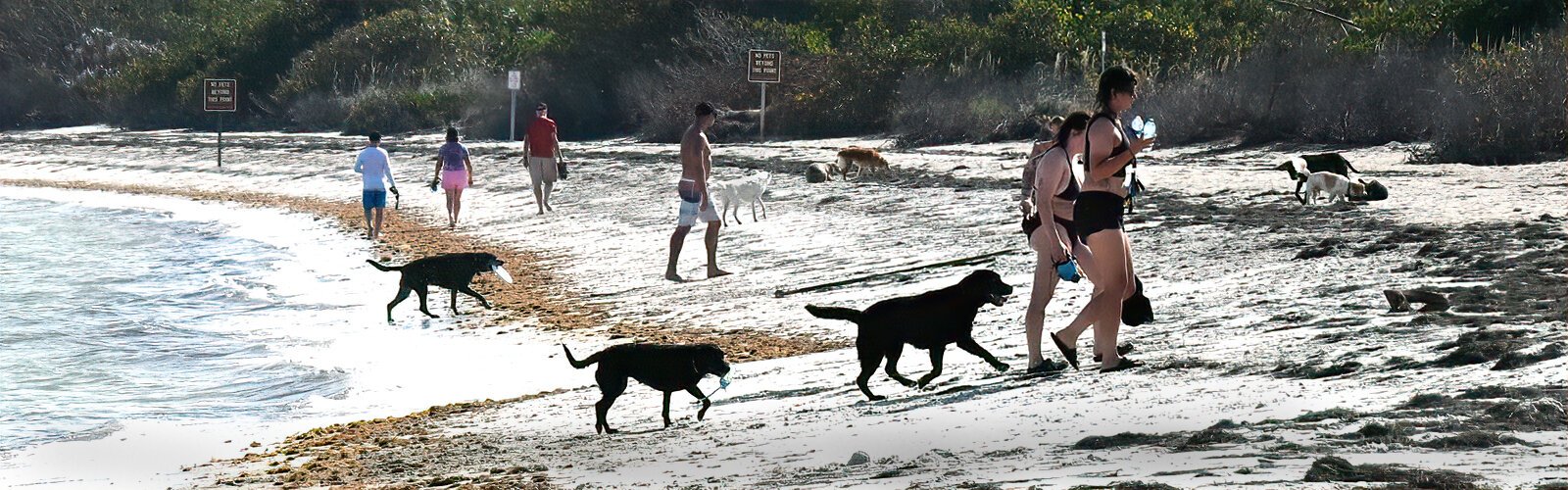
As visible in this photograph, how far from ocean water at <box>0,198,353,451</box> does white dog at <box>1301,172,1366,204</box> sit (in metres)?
8.42

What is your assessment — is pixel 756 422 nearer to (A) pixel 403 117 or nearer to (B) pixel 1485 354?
(B) pixel 1485 354

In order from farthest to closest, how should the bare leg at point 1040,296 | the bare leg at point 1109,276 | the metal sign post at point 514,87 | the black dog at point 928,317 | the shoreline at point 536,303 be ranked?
the metal sign post at point 514,87, the shoreline at point 536,303, the bare leg at point 1040,296, the black dog at point 928,317, the bare leg at point 1109,276

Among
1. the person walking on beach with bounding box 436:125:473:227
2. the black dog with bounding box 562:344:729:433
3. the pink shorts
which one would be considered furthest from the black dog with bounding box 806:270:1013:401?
the pink shorts

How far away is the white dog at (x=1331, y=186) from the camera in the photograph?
597 inches

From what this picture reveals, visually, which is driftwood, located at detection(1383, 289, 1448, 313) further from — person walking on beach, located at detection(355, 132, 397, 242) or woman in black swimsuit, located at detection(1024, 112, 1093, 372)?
person walking on beach, located at detection(355, 132, 397, 242)

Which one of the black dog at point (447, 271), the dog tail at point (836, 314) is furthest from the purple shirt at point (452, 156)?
the dog tail at point (836, 314)

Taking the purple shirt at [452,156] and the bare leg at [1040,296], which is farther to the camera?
the purple shirt at [452,156]

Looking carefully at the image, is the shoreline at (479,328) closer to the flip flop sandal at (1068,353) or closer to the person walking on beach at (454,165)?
the person walking on beach at (454,165)

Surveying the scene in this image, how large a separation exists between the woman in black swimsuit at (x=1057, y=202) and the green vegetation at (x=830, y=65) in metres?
12.3

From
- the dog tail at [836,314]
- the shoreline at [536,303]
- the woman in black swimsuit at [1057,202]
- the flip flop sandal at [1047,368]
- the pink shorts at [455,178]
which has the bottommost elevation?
the shoreline at [536,303]

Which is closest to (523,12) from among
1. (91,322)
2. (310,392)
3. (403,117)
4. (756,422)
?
(403,117)

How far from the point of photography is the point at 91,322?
1627 cm

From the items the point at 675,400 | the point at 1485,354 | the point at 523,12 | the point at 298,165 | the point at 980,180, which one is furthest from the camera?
the point at 523,12

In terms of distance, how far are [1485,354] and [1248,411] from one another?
1.37 metres
